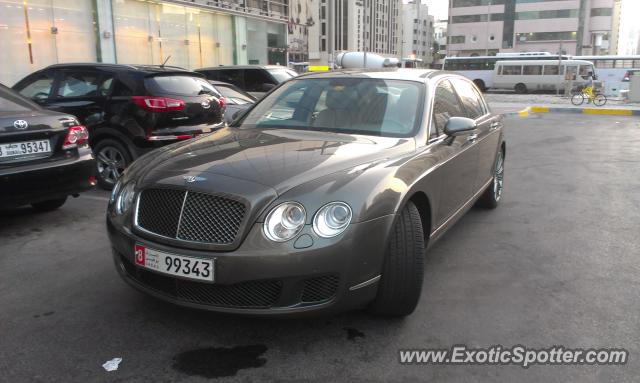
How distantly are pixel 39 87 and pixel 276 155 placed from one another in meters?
5.52

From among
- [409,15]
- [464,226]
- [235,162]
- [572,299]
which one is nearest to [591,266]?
[572,299]

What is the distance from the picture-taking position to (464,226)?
5.39m

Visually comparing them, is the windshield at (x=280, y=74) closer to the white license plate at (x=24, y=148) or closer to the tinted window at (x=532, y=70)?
the white license plate at (x=24, y=148)

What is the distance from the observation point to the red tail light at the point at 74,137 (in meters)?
5.06

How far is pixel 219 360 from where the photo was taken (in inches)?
110

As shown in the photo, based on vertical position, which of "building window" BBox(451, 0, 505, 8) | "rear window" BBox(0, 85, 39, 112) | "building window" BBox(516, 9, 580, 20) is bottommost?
"rear window" BBox(0, 85, 39, 112)

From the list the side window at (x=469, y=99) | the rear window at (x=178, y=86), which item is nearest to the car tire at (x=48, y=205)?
the rear window at (x=178, y=86)

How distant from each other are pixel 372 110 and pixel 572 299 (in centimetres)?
194

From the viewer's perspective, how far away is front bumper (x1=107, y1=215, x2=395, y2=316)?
266 centimetres

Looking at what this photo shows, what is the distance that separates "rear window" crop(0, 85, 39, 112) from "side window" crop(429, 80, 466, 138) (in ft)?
12.1

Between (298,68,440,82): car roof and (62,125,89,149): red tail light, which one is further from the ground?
(298,68,440,82): car roof

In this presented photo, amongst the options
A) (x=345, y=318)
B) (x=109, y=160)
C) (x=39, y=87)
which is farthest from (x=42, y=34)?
(x=345, y=318)

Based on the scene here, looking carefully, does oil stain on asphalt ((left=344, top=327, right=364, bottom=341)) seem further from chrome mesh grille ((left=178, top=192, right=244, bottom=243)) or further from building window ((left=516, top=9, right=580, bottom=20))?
building window ((left=516, top=9, right=580, bottom=20))

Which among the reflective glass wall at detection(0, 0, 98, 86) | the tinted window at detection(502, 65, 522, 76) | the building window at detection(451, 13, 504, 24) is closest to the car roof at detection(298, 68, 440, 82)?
the reflective glass wall at detection(0, 0, 98, 86)
